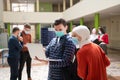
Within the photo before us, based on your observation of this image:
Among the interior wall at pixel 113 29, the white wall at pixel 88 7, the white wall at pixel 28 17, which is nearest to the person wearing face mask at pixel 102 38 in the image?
the white wall at pixel 88 7

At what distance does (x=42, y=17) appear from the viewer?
82.4ft

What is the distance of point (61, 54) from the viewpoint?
10.5 feet

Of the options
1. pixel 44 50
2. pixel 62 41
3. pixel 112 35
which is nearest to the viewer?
pixel 62 41

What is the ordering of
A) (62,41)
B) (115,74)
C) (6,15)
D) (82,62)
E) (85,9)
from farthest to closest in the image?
1. (6,15)
2. (85,9)
3. (115,74)
4. (62,41)
5. (82,62)

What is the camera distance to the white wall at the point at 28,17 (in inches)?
960

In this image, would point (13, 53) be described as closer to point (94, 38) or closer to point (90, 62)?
point (90, 62)

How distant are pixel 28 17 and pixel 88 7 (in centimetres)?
1017

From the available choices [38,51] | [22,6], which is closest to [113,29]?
[22,6]

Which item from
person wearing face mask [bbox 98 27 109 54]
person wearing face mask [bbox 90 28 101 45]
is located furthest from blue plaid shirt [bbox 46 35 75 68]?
person wearing face mask [bbox 98 27 109 54]

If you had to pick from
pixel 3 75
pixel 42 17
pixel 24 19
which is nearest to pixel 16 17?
pixel 24 19

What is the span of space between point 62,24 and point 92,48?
2.70 feet

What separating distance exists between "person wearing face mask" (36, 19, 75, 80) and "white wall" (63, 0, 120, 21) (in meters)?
8.53

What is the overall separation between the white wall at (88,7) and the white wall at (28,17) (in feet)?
8.81

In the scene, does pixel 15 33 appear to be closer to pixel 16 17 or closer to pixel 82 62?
pixel 82 62
